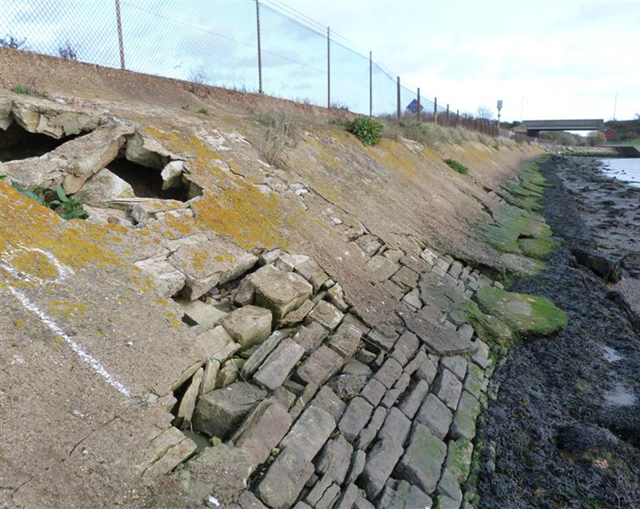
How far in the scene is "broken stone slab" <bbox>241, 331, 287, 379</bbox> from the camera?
3373 millimetres

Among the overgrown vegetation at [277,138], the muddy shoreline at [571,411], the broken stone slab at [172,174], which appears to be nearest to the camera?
the muddy shoreline at [571,411]

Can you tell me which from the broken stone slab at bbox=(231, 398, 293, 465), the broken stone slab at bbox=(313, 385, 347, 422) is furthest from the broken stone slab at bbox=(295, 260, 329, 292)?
the broken stone slab at bbox=(231, 398, 293, 465)

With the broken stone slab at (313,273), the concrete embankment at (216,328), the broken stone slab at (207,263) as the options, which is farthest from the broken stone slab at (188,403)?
the broken stone slab at (313,273)

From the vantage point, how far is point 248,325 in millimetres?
3617

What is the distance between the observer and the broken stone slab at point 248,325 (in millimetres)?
3543

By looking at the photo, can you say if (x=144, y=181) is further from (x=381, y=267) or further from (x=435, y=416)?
(x=435, y=416)

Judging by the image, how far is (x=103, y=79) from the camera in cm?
785

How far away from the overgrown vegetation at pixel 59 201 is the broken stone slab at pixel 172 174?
1.01 meters

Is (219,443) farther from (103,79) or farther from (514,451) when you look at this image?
(103,79)

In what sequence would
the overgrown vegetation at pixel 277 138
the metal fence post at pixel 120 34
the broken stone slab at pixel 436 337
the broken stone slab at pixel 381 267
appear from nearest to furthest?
the broken stone slab at pixel 436 337, the broken stone slab at pixel 381 267, the overgrown vegetation at pixel 277 138, the metal fence post at pixel 120 34

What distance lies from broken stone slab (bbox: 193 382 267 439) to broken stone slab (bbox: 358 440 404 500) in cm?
94

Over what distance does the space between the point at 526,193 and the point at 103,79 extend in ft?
52.7

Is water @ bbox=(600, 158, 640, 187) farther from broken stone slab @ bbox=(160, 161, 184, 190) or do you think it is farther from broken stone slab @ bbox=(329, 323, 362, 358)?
broken stone slab @ bbox=(160, 161, 184, 190)

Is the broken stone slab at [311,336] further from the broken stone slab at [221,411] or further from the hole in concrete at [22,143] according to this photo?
the hole in concrete at [22,143]
